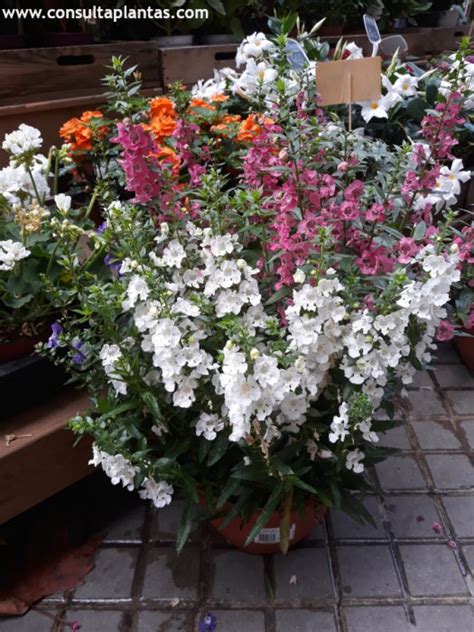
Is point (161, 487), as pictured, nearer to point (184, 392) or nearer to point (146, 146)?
point (184, 392)

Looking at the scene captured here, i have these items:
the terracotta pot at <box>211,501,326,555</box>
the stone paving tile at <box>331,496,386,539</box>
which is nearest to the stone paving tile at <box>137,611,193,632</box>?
the terracotta pot at <box>211,501,326,555</box>

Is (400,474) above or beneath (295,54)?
beneath

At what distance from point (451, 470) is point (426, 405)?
0.36 metres

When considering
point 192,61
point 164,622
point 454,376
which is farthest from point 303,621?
point 192,61

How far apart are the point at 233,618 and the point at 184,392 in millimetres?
693

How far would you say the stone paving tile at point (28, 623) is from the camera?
5.03 feet

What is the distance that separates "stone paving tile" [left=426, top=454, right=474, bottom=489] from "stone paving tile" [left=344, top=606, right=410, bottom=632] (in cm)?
49

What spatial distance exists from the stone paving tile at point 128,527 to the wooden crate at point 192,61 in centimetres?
166

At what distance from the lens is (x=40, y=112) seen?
2.14 metres

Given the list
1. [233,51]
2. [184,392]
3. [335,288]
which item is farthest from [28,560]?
[233,51]

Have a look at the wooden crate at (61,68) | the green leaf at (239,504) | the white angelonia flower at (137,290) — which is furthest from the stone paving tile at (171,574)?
the wooden crate at (61,68)

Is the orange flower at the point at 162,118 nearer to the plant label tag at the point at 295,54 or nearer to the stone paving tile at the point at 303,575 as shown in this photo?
the plant label tag at the point at 295,54

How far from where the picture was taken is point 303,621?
1.50 metres

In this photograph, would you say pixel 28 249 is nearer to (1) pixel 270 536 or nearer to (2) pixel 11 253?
(2) pixel 11 253
